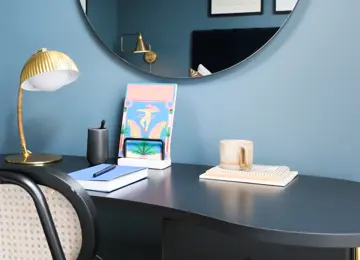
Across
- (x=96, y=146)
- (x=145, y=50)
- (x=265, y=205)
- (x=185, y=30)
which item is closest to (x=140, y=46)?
(x=145, y=50)

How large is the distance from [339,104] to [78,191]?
866 millimetres

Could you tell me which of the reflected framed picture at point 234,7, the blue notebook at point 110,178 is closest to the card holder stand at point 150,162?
the blue notebook at point 110,178

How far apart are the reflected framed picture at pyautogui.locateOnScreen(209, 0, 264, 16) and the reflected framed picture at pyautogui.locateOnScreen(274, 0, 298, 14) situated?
0.16 feet

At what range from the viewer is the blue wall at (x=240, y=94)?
1.30 meters

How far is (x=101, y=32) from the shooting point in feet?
5.31

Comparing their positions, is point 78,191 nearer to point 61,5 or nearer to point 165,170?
point 165,170

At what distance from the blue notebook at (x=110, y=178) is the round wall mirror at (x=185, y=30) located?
1.41ft

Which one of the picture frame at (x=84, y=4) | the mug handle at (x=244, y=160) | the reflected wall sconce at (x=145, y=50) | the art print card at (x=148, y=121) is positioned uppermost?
the picture frame at (x=84, y=4)

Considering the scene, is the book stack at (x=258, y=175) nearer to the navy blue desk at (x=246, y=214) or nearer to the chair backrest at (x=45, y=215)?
the navy blue desk at (x=246, y=214)

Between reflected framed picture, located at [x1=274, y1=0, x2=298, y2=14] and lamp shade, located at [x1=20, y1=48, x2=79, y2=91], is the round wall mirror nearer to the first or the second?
reflected framed picture, located at [x1=274, y1=0, x2=298, y2=14]

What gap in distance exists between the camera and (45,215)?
841mm

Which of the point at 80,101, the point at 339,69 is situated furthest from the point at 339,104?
the point at 80,101

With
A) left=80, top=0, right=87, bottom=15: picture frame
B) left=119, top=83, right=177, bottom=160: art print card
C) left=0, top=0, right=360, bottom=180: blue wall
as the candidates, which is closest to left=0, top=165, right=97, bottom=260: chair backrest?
left=119, top=83, right=177, bottom=160: art print card

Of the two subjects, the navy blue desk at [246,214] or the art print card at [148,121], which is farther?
the art print card at [148,121]
